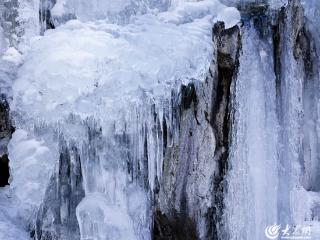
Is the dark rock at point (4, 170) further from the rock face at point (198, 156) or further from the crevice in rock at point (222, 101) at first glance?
the crevice in rock at point (222, 101)

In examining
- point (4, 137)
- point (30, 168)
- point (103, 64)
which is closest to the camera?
point (30, 168)

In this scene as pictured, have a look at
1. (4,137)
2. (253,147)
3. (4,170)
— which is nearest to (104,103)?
(4,137)

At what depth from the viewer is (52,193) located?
547 centimetres

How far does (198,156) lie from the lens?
6180 mm

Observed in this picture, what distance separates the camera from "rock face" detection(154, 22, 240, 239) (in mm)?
6082

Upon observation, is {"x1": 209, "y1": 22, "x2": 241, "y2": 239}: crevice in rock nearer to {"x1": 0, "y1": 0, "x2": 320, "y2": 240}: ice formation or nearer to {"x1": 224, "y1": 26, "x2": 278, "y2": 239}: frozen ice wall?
{"x1": 0, "y1": 0, "x2": 320, "y2": 240}: ice formation

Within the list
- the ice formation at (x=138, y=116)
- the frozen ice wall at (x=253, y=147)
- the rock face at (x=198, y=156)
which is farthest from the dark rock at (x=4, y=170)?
the frozen ice wall at (x=253, y=147)

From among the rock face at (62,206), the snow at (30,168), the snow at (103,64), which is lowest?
the rock face at (62,206)

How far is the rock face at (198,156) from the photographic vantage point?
6082 millimetres

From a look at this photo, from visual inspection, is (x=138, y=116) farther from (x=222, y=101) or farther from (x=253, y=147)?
(x=253, y=147)

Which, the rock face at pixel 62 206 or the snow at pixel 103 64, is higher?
the snow at pixel 103 64

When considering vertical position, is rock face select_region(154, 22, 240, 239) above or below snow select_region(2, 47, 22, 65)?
below

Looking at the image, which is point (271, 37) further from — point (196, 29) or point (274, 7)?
point (196, 29)

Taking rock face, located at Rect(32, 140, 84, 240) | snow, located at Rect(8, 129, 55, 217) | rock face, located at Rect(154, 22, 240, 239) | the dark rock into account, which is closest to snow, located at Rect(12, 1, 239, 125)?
snow, located at Rect(8, 129, 55, 217)
